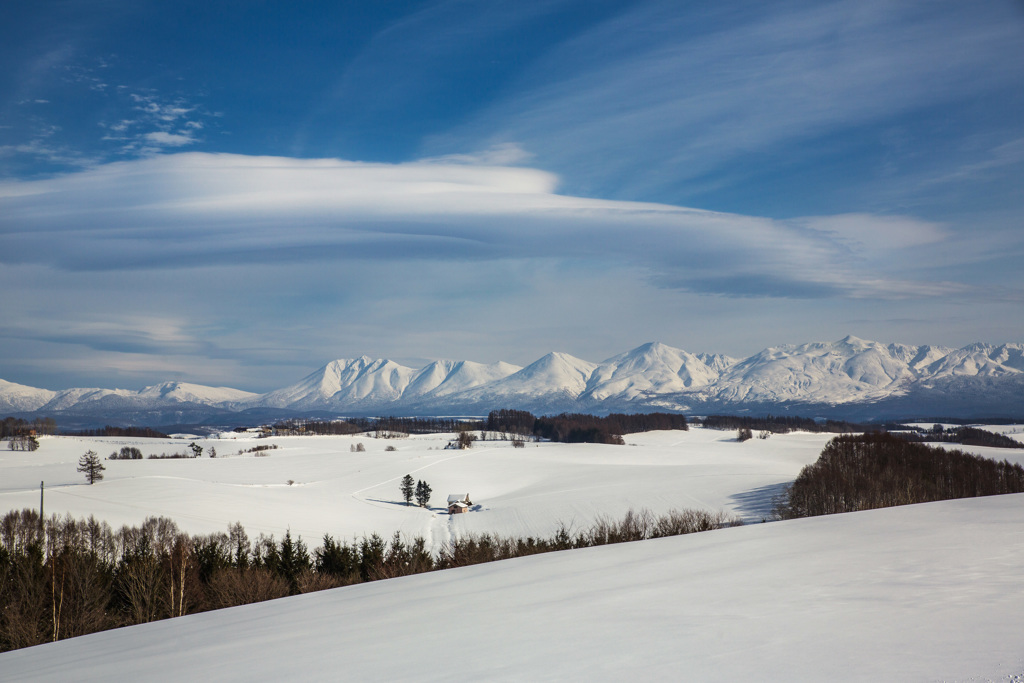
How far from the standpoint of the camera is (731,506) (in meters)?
57.6

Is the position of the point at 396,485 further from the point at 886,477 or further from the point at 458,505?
the point at 886,477

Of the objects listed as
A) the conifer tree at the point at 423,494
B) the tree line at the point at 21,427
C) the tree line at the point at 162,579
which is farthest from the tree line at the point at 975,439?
the tree line at the point at 21,427

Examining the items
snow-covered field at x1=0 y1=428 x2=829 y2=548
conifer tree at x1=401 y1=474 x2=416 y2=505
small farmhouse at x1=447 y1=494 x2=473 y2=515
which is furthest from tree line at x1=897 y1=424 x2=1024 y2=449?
conifer tree at x1=401 y1=474 x2=416 y2=505

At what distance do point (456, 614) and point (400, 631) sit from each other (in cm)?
113

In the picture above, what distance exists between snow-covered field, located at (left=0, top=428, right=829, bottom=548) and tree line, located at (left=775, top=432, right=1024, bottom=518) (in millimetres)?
4122

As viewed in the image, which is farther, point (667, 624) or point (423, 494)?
point (423, 494)

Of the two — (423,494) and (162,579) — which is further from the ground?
(162,579)

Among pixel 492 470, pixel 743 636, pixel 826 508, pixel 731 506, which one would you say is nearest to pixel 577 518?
pixel 731 506

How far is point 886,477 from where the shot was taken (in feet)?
194

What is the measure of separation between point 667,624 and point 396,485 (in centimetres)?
8665

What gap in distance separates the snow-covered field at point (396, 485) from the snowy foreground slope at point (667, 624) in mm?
40342

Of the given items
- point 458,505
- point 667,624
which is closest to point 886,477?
point 458,505

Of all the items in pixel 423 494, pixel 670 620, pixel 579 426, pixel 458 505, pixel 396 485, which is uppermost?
pixel 670 620

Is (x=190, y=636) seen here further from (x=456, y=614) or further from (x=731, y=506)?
(x=731, y=506)
